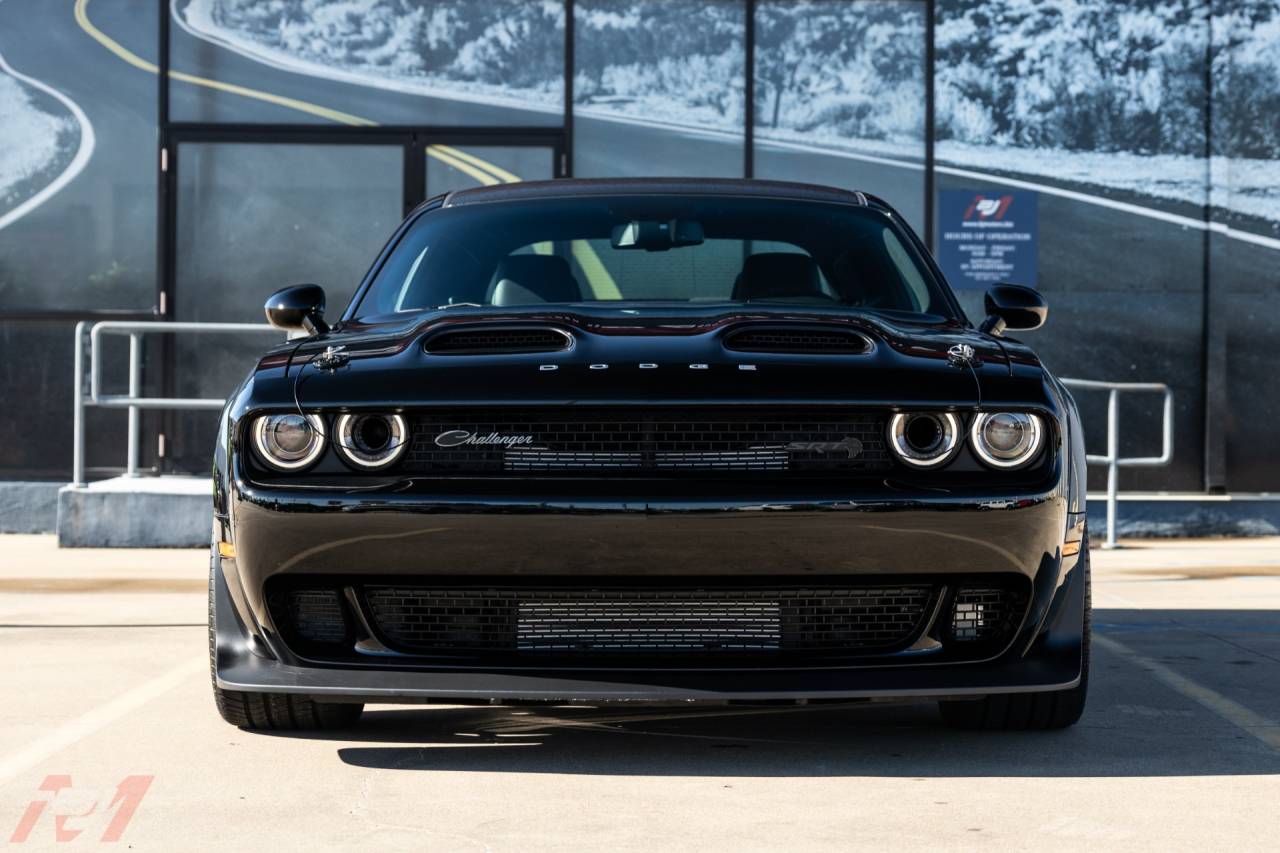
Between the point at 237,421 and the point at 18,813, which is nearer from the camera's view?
the point at 18,813

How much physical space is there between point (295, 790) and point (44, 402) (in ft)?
32.4

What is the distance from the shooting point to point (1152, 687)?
18.8 ft

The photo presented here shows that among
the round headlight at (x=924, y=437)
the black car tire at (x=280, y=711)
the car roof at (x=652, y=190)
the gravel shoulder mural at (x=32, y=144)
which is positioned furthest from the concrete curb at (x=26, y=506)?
the round headlight at (x=924, y=437)

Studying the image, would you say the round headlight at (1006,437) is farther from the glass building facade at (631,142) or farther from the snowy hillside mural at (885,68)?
the snowy hillside mural at (885,68)

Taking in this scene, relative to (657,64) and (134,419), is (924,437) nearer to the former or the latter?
(134,419)

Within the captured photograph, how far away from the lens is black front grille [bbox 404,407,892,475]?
414 cm

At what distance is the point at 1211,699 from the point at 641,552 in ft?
7.47

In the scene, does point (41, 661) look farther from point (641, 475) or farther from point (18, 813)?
point (641, 475)

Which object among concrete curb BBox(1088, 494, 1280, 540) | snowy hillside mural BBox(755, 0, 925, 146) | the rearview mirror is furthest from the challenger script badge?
snowy hillside mural BBox(755, 0, 925, 146)

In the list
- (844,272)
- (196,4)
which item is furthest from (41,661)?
(196,4)

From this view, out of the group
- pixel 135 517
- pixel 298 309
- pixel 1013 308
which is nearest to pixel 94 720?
pixel 298 309

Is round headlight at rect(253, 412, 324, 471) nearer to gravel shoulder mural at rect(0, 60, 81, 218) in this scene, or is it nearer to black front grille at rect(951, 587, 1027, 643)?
black front grille at rect(951, 587, 1027, 643)

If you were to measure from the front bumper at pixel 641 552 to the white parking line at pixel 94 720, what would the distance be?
2.59 feet

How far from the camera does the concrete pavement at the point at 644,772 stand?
376 centimetres
